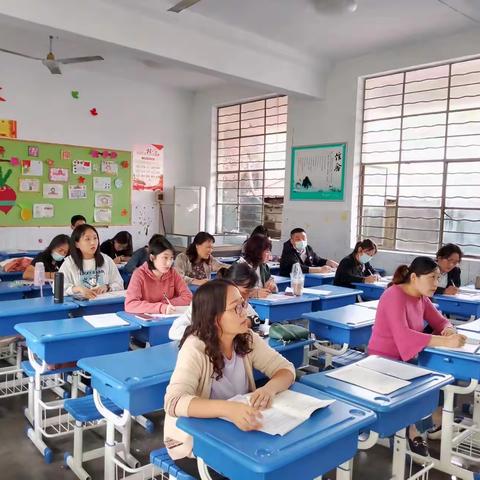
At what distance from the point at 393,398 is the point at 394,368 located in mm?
323

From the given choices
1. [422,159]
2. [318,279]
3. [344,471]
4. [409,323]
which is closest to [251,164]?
[422,159]

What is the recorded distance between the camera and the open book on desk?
4.65ft

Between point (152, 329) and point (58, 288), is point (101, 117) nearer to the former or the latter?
point (58, 288)

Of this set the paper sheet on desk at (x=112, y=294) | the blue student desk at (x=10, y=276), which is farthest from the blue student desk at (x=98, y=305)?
the blue student desk at (x=10, y=276)

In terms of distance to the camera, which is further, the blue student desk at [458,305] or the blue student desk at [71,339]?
the blue student desk at [458,305]

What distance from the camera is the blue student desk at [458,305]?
413 centimetres

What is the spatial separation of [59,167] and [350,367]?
607 cm

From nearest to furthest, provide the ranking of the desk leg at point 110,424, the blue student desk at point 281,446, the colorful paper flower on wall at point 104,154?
1. the blue student desk at point 281,446
2. the desk leg at point 110,424
3. the colorful paper flower on wall at point 104,154

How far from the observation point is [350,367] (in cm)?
203

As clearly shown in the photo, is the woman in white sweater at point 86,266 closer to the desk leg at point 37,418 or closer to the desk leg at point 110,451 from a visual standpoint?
the desk leg at point 37,418

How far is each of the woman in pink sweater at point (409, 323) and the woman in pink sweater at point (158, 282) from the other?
1.32 m

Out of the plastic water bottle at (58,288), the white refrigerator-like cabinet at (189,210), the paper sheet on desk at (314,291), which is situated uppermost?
the white refrigerator-like cabinet at (189,210)

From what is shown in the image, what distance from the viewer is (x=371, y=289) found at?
4.89 meters

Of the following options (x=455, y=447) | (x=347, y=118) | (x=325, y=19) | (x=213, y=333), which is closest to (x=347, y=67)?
(x=347, y=118)
